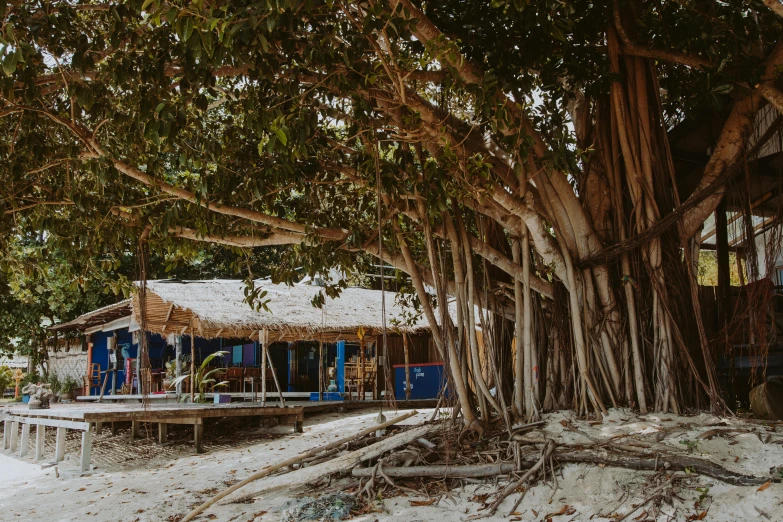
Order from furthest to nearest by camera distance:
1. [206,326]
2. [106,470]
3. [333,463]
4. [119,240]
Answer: [206,326], [106,470], [119,240], [333,463]

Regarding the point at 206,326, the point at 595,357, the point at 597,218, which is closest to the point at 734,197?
the point at 597,218

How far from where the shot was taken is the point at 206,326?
33.6ft

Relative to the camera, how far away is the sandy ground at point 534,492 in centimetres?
373

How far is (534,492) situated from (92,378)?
45.6 feet

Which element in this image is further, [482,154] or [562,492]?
[482,154]

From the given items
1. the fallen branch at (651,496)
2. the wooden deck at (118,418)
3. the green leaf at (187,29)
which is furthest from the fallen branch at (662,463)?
the wooden deck at (118,418)

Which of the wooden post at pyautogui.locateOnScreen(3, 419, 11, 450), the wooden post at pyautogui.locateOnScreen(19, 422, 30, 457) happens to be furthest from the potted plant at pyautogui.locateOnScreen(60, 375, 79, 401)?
the wooden post at pyautogui.locateOnScreen(19, 422, 30, 457)

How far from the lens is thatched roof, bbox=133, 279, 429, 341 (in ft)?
34.6

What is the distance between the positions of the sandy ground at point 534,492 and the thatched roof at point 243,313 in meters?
3.49

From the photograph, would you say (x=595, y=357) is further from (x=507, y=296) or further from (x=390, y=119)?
(x=390, y=119)

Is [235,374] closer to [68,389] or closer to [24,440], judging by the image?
[24,440]

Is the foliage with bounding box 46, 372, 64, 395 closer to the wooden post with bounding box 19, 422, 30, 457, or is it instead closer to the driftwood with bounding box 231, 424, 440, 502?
the wooden post with bounding box 19, 422, 30, 457

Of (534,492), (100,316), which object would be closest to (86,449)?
(534,492)

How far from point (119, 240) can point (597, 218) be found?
4218 mm
